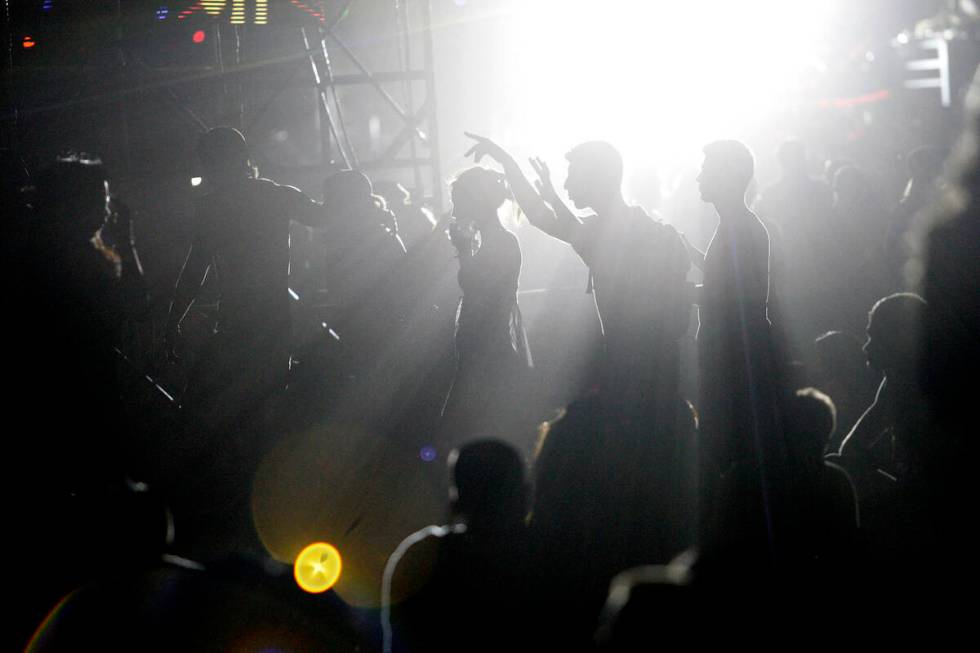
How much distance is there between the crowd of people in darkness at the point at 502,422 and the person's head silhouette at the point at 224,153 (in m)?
0.01

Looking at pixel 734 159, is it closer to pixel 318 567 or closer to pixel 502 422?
pixel 502 422

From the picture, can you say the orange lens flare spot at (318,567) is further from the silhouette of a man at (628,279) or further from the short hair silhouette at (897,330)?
the short hair silhouette at (897,330)

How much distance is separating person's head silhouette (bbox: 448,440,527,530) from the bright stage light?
13024mm

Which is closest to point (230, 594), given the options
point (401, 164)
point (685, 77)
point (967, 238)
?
point (967, 238)

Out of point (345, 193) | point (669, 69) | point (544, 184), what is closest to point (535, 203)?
point (544, 184)

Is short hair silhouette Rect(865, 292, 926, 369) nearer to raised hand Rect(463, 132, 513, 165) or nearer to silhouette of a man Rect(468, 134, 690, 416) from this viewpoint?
silhouette of a man Rect(468, 134, 690, 416)

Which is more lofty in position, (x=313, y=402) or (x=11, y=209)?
(x=11, y=209)

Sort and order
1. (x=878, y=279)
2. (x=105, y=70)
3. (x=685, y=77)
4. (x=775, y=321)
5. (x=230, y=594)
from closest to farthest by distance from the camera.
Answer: (x=230, y=594) < (x=775, y=321) < (x=878, y=279) < (x=105, y=70) < (x=685, y=77)

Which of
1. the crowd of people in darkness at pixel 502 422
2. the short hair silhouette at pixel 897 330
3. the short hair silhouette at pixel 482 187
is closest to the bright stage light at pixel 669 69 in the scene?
the crowd of people in darkness at pixel 502 422

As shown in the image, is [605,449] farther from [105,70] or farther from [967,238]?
[105,70]

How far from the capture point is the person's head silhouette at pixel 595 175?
437 centimetres

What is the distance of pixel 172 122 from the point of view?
10.5 metres

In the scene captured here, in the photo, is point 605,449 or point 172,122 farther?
point 172,122

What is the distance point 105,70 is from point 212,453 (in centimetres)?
497
